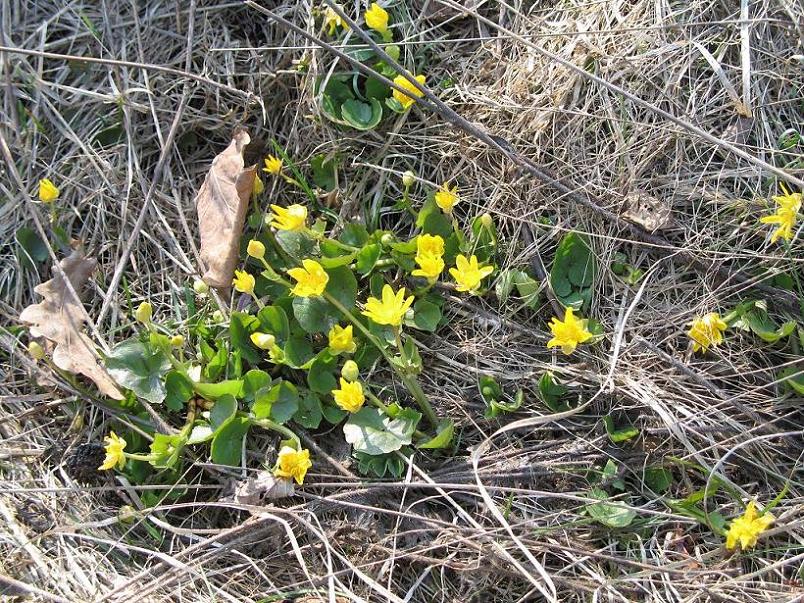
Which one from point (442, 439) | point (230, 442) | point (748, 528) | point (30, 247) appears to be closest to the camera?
point (748, 528)

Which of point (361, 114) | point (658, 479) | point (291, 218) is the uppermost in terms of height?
point (361, 114)

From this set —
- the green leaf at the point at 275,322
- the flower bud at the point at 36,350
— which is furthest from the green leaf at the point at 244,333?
the flower bud at the point at 36,350

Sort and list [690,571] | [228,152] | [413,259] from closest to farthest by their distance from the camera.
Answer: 1. [690,571]
2. [413,259]
3. [228,152]

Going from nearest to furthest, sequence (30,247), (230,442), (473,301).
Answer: (230,442)
(473,301)
(30,247)

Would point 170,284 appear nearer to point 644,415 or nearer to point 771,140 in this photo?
point 644,415

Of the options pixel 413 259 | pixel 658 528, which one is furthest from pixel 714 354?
pixel 413 259

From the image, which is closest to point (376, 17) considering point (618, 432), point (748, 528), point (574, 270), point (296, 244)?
point (296, 244)

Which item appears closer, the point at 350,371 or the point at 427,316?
the point at 350,371

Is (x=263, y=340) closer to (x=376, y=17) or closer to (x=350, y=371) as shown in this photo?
(x=350, y=371)

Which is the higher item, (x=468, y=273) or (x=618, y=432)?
(x=468, y=273)
